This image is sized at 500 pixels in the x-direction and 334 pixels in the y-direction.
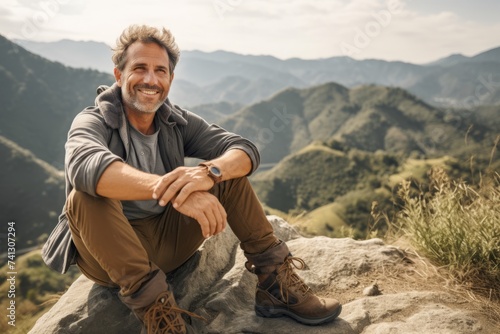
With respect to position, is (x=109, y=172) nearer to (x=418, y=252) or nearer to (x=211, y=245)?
(x=211, y=245)

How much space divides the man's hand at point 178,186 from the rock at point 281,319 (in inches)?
44.5

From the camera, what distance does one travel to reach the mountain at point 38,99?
417 ft

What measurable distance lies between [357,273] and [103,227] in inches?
93.1

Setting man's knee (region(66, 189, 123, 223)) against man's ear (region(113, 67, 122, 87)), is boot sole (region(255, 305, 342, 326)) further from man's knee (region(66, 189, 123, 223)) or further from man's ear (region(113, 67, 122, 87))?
man's ear (region(113, 67, 122, 87))

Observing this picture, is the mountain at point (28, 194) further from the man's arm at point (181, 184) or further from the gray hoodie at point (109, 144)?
the man's arm at point (181, 184)

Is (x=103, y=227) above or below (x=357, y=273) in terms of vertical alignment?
above

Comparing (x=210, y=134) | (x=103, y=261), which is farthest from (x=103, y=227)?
(x=210, y=134)

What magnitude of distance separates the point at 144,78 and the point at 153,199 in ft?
3.25

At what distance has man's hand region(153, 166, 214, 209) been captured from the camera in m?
2.29

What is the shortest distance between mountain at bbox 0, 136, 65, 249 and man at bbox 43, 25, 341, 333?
265ft

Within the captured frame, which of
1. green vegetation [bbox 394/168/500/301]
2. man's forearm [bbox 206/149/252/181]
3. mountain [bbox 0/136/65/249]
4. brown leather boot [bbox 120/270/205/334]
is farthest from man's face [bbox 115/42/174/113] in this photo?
mountain [bbox 0/136/65/249]

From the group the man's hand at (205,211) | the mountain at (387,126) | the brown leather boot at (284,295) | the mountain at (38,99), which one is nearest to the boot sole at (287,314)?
the brown leather boot at (284,295)

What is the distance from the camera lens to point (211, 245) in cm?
374

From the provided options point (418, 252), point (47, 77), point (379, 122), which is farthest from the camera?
point (379, 122)
